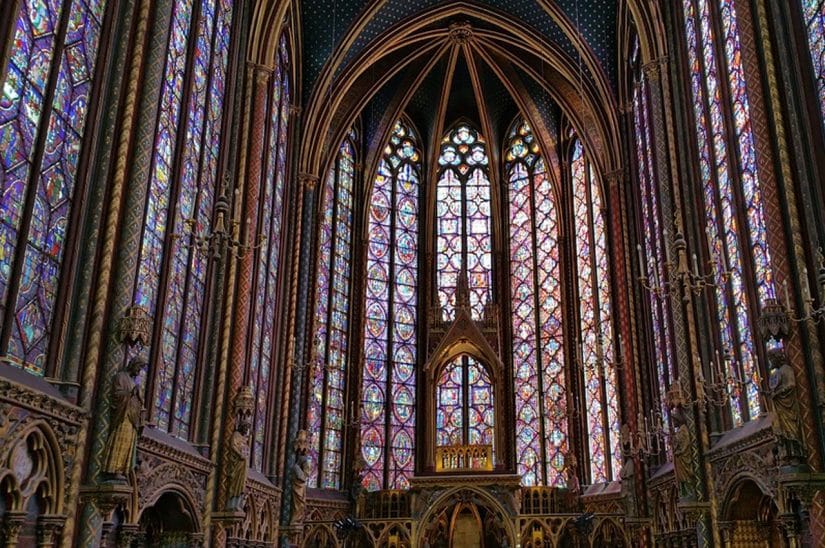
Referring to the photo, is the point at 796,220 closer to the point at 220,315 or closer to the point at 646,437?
the point at 646,437

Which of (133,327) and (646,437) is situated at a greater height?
(133,327)

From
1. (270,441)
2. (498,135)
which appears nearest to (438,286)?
(498,135)

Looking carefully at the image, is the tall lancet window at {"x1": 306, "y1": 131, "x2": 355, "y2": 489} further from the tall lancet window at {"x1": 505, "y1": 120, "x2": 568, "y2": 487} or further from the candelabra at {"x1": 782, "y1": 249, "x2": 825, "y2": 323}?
the candelabra at {"x1": 782, "y1": 249, "x2": 825, "y2": 323}

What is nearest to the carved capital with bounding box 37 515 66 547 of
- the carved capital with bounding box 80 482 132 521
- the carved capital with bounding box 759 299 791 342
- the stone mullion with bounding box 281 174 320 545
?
the carved capital with bounding box 80 482 132 521

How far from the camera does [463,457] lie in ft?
82.7

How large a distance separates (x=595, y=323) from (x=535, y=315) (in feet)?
10.8

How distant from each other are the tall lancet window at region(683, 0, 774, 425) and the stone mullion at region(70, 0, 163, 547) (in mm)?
9460

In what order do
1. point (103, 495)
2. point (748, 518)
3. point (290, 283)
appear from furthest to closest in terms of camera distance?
point (290, 283) < point (748, 518) < point (103, 495)

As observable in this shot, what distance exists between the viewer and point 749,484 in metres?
14.7

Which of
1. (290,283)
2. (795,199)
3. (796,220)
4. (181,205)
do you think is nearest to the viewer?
(796,220)

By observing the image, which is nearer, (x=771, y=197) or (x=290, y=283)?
(x=771, y=197)

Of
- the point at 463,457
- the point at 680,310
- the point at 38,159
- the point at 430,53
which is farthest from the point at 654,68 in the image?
the point at 38,159

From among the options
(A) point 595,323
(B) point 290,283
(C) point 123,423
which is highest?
(B) point 290,283

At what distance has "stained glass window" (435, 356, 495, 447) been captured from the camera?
90.1ft
